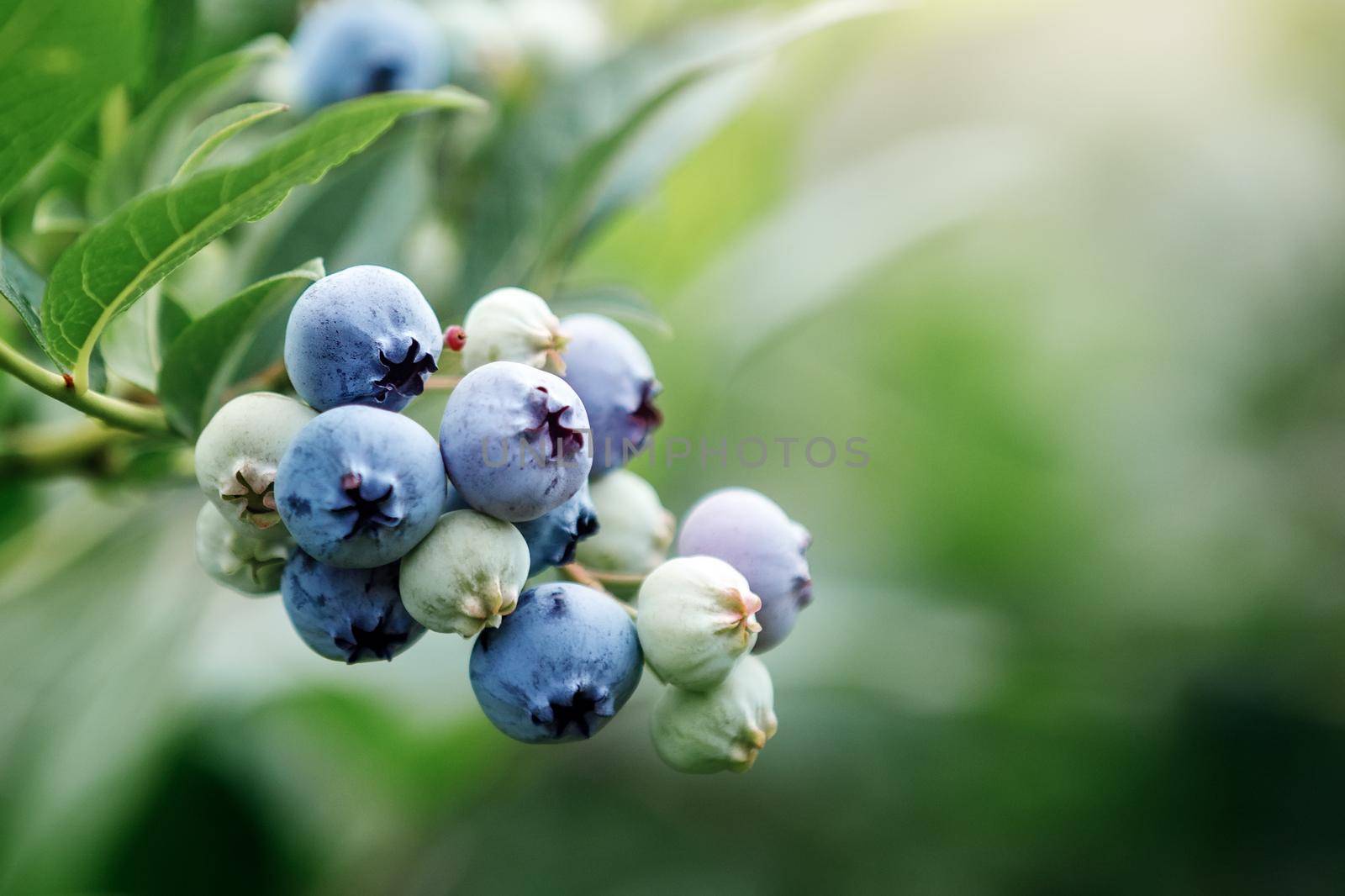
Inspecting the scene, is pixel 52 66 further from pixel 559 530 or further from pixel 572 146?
pixel 572 146

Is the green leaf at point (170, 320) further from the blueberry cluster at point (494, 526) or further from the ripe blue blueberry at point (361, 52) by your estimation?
the ripe blue blueberry at point (361, 52)

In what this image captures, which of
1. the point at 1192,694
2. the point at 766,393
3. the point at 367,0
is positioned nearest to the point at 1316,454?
the point at 1192,694

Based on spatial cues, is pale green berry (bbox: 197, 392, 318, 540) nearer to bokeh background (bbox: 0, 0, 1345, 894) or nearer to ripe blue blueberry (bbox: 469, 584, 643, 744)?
ripe blue blueberry (bbox: 469, 584, 643, 744)

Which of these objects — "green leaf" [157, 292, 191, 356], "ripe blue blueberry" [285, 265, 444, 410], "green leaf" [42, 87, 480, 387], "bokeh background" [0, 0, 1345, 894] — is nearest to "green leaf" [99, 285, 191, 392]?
"green leaf" [157, 292, 191, 356]

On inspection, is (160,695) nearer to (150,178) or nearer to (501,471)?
(150,178)

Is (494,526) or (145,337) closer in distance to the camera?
(494,526)

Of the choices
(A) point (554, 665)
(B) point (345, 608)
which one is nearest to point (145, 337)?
(B) point (345, 608)
